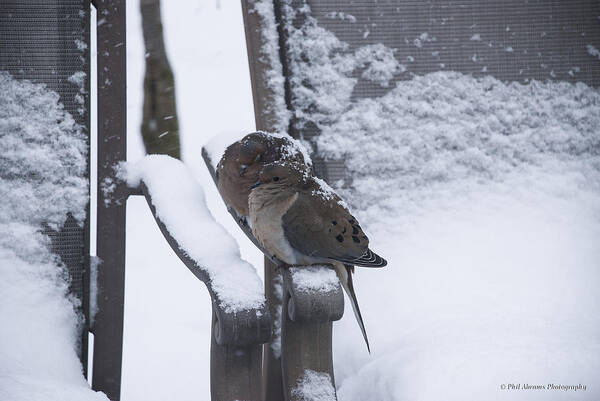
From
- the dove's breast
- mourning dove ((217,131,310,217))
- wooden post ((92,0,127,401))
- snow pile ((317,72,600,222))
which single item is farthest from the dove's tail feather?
wooden post ((92,0,127,401))

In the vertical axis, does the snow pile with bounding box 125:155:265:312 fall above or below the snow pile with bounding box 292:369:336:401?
above

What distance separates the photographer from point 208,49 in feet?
8.02

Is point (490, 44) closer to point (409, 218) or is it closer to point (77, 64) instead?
point (409, 218)

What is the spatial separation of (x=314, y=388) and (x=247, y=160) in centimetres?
47

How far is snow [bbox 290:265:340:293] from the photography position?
98 centimetres

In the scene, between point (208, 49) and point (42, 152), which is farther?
point (208, 49)

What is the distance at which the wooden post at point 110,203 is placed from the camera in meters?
1.34

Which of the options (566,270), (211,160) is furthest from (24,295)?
(566,270)

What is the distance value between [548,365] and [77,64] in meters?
1.14

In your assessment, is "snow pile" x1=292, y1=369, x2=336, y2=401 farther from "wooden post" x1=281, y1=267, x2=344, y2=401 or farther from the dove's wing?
the dove's wing

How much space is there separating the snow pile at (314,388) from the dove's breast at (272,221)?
0.68 feet

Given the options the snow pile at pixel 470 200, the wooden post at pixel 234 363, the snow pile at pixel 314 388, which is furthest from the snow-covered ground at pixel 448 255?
the wooden post at pixel 234 363

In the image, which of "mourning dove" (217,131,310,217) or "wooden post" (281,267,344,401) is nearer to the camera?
"wooden post" (281,267,344,401)

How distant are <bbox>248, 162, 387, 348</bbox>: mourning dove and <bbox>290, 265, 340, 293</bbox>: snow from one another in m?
0.05
